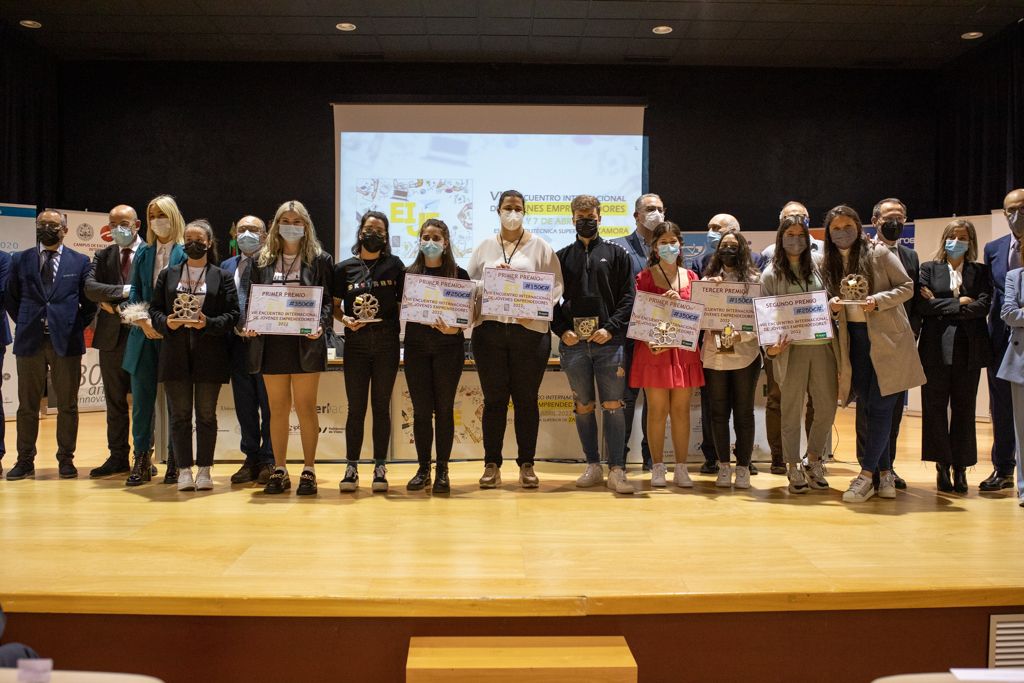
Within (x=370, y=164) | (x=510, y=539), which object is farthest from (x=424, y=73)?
(x=510, y=539)

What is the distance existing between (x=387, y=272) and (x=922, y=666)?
2.97 metres

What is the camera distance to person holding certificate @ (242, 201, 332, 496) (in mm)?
4152

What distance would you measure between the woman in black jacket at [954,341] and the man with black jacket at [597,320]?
1.68 metres

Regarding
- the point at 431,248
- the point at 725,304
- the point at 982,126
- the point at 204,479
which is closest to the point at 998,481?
the point at 725,304

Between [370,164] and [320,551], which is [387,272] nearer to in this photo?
[320,551]

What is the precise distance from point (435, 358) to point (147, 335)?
1.65m

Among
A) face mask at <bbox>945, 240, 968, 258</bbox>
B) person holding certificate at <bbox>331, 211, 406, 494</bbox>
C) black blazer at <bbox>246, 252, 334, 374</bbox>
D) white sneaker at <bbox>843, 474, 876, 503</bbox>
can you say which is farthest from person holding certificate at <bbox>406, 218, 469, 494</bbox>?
face mask at <bbox>945, 240, 968, 258</bbox>

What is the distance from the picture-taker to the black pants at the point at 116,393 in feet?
15.5

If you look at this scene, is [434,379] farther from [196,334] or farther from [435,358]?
[196,334]

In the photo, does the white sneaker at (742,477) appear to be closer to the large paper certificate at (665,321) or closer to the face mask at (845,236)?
the large paper certificate at (665,321)

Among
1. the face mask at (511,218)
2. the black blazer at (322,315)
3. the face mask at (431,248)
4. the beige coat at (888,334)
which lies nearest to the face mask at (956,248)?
the beige coat at (888,334)

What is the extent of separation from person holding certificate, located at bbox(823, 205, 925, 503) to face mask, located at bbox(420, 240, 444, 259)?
204 cm

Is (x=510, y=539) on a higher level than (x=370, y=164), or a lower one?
lower

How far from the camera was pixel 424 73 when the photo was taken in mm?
8859
